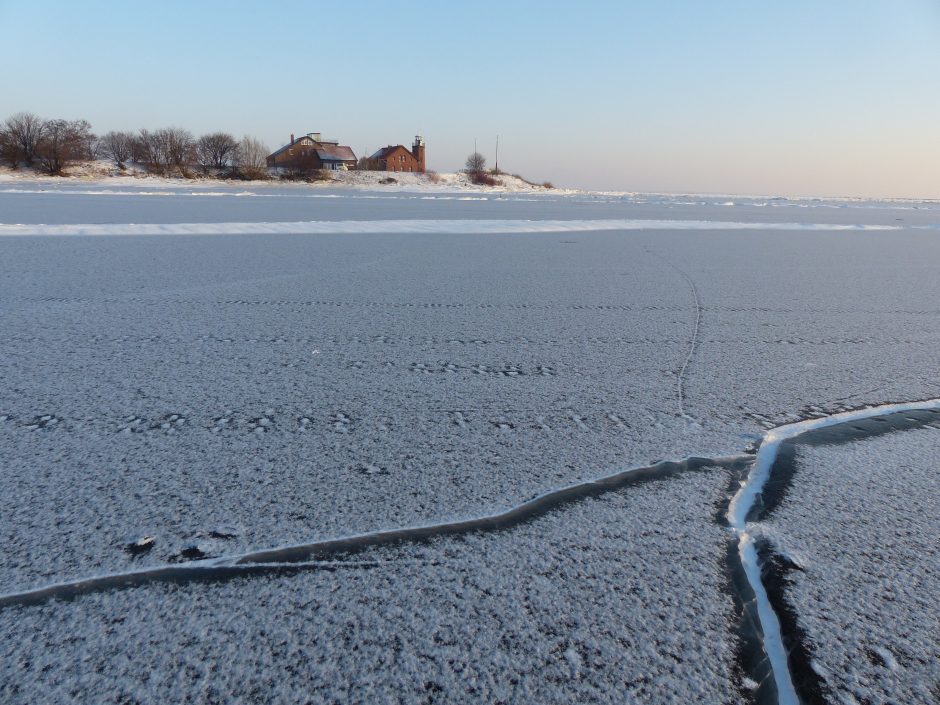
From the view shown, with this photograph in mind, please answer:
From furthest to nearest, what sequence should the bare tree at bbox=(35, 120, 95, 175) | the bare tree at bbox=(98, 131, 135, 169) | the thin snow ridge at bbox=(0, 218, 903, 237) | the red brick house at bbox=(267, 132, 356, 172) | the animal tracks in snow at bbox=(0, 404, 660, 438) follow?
the red brick house at bbox=(267, 132, 356, 172) < the bare tree at bbox=(98, 131, 135, 169) < the bare tree at bbox=(35, 120, 95, 175) < the thin snow ridge at bbox=(0, 218, 903, 237) < the animal tracks in snow at bbox=(0, 404, 660, 438)

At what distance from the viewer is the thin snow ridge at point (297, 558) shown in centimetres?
104

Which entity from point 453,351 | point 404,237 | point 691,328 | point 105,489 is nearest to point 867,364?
point 691,328

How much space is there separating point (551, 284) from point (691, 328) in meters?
1.37

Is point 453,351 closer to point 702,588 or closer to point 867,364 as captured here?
point 702,588

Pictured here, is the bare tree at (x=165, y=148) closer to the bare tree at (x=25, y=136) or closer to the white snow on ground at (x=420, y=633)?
the bare tree at (x=25, y=136)

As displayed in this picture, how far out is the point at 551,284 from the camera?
13.7 ft

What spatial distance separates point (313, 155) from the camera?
53750mm

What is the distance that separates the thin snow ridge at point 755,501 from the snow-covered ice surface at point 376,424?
0.06 m

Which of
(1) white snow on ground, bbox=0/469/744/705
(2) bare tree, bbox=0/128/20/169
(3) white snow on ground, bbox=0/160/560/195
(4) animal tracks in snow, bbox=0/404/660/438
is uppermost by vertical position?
(2) bare tree, bbox=0/128/20/169

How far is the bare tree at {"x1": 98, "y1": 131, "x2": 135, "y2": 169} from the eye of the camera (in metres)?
41.8

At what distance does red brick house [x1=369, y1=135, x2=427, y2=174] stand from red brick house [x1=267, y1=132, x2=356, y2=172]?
103 inches

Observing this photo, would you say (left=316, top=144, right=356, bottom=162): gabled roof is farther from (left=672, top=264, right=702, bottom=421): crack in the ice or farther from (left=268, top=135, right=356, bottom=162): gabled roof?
(left=672, top=264, right=702, bottom=421): crack in the ice

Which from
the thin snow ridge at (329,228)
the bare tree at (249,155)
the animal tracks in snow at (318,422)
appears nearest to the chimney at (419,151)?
the bare tree at (249,155)

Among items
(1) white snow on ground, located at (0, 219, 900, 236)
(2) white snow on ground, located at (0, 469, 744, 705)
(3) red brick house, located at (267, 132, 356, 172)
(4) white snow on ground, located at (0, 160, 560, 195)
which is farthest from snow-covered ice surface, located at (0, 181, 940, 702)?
(3) red brick house, located at (267, 132, 356, 172)
